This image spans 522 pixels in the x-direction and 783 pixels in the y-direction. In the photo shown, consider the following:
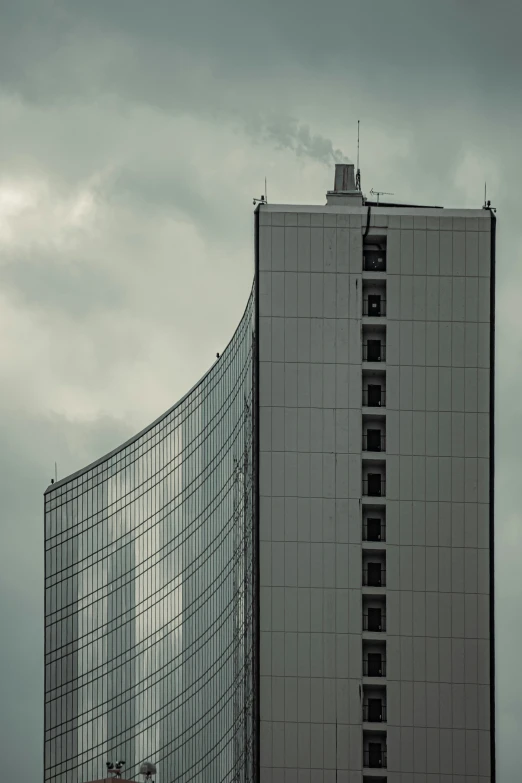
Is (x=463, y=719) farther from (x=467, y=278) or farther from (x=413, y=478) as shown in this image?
(x=467, y=278)

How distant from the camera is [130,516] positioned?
16625 cm

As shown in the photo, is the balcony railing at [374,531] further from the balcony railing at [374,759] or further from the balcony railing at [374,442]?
the balcony railing at [374,759]

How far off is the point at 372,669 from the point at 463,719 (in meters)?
6.28

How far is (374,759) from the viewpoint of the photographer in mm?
93812

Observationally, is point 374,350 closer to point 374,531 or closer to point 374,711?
point 374,531

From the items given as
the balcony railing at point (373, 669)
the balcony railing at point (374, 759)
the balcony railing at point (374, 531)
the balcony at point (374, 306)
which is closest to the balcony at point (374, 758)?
the balcony railing at point (374, 759)

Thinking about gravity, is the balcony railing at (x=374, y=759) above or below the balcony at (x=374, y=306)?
below

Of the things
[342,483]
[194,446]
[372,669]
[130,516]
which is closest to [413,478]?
[342,483]

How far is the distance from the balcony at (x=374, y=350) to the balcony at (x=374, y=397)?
174cm

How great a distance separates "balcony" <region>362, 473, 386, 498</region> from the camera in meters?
95.1

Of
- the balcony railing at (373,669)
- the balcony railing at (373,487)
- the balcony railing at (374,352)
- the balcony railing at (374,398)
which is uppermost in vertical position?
the balcony railing at (374,352)

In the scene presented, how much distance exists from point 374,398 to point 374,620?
13.8 metres

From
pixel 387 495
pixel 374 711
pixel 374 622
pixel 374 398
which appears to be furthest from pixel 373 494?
pixel 374 711

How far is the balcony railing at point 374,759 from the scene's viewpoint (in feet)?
307
